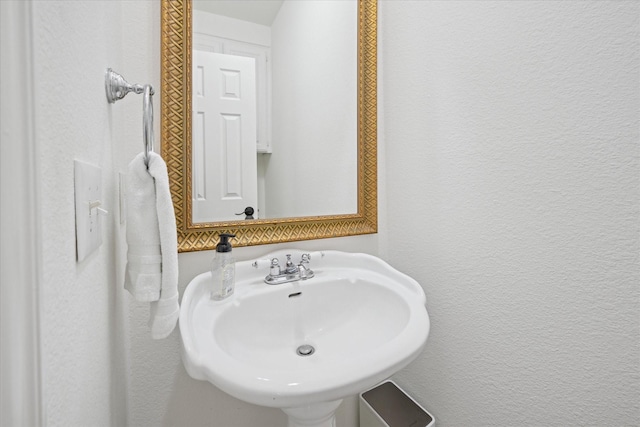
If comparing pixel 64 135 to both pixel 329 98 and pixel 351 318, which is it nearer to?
pixel 351 318

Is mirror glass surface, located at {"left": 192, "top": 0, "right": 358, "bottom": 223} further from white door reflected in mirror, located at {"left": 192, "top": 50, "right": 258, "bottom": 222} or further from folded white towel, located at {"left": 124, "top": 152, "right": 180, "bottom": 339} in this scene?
folded white towel, located at {"left": 124, "top": 152, "right": 180, "bottom": 339}

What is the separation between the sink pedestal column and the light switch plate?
1.70ft

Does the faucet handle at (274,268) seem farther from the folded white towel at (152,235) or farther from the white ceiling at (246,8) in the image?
the white ceiling at (246,8)

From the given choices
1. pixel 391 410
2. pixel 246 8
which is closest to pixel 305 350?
pixel 391 410

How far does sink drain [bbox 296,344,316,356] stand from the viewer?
83cm

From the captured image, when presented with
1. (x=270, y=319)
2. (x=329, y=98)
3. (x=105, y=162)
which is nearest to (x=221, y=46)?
(x=329, y=98)

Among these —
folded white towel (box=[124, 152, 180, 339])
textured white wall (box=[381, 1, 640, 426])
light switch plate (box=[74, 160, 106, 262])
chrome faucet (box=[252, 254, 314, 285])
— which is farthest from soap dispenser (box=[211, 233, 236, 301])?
textured white wall (box=[381, 1, 640, 426])

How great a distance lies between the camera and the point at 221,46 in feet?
3.05

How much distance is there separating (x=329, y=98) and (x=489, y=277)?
82 cm

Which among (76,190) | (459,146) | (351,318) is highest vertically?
(459,146)

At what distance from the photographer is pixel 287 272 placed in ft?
3.11

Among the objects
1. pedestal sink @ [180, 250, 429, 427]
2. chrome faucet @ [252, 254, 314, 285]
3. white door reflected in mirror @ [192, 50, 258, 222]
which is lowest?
pedestal sink @ [180, 250, 429, 427]

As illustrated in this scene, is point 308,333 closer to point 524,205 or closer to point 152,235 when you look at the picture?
point 152,235

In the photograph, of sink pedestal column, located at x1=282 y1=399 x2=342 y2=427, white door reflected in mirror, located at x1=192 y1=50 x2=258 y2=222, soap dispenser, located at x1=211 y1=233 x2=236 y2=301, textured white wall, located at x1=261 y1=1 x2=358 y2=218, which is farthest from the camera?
textured white wall, located at x1=261 y1=1 x2=358 y2=218
